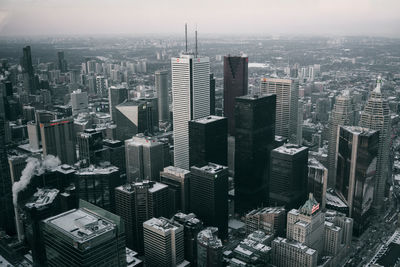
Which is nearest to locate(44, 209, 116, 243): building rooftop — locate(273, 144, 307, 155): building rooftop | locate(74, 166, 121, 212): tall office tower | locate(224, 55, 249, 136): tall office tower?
locate(74, 166, 121, 212): tall office tower

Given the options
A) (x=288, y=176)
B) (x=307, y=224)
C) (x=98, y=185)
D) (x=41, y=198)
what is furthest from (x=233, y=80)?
(x=41, y=198)

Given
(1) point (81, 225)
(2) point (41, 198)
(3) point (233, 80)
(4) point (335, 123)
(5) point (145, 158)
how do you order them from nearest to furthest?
(1) point (81, 225) < (2) point (41, 198) < (5) point (145, 158) < (4) point (335, 123) < (3) point (233, 80)

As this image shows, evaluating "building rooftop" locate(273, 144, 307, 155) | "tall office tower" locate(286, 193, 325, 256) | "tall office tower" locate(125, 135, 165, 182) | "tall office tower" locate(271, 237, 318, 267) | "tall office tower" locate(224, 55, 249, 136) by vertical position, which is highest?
"tall office tower" locate(224, 55, 249, 136)

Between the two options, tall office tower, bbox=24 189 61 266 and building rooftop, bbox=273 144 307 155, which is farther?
building rooftop, bbox=273 144 307 155

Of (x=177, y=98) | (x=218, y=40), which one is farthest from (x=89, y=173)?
(x=218, y=40)

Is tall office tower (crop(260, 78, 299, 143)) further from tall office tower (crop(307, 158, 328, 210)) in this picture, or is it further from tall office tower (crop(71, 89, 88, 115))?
tall office tower (crop(71, 89, 88, 115))

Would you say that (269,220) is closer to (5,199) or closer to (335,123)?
(335,123)

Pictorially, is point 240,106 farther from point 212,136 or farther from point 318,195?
point 318,195
